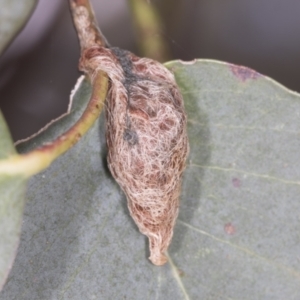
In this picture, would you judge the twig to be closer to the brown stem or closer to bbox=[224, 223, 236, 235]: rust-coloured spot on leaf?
the brown stem

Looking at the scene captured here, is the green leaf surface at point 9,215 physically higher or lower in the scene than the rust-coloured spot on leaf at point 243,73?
higher

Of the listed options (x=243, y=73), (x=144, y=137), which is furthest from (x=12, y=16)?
(x=243, y=73)

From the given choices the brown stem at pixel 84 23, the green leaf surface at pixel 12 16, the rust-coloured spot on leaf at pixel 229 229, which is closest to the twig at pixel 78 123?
the brown stem at pixel 84 23

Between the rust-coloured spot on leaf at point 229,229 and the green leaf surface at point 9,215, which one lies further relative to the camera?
the rust-coloured spot on leaf at point 229,229

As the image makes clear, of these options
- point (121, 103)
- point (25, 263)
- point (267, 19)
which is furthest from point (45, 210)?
point (267, 19)

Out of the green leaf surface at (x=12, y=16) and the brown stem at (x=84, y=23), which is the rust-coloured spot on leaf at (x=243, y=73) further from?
the green leaf surface at (x=12, y=16)

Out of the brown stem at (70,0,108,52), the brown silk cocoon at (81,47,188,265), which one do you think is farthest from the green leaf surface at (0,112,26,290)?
the brown stem at (70,0,108,52)

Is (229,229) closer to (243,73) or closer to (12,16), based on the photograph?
(243,73)
